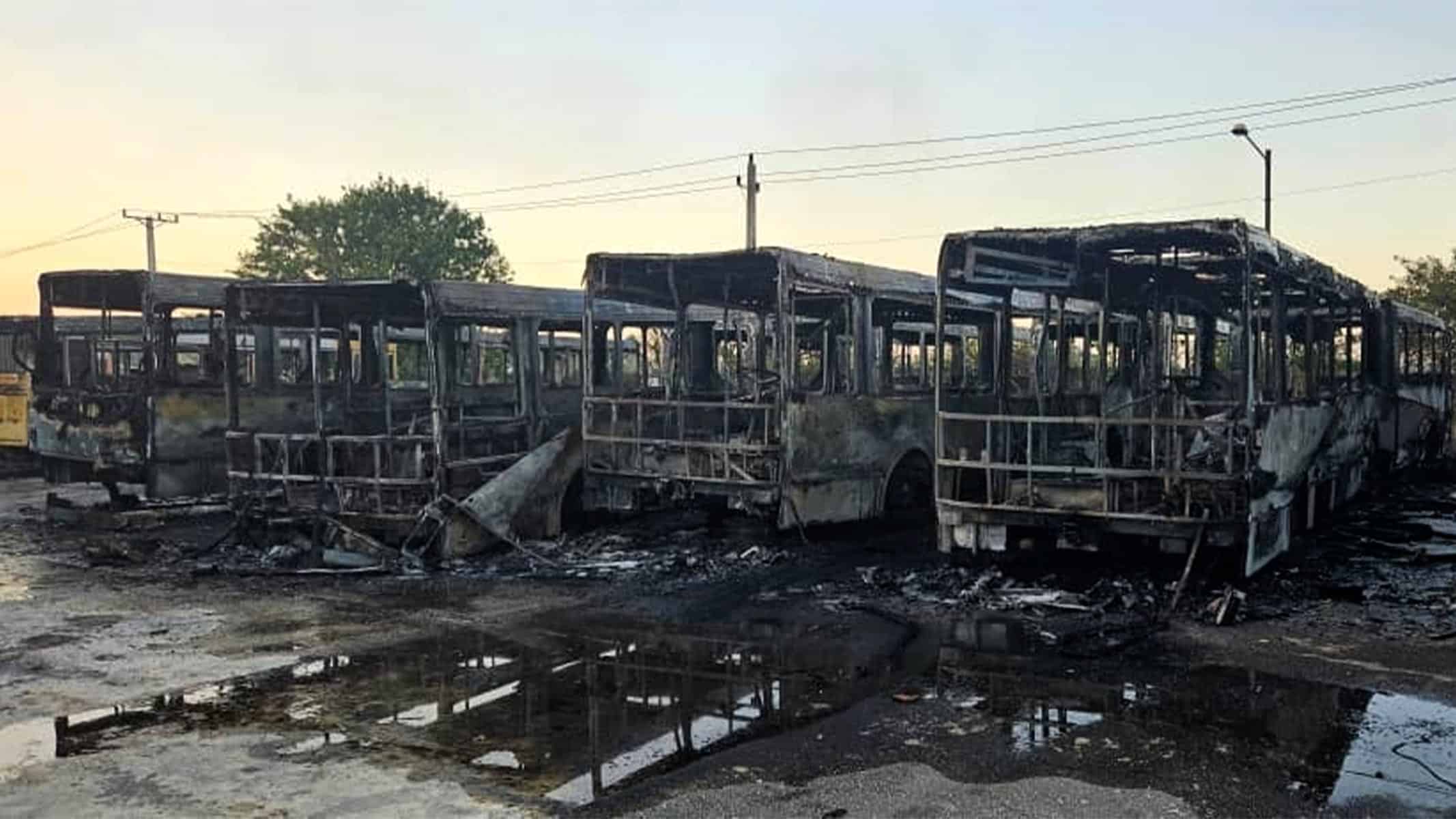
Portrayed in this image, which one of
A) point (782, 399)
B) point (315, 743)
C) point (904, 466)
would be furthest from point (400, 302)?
point (315, 743)

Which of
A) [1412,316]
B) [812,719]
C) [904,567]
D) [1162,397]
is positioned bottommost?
[812,719]

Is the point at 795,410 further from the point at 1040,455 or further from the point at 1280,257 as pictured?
the point at 1280,257

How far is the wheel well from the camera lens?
1216 cm

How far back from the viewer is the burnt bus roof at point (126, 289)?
13.6m

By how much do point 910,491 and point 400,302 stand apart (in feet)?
19.1

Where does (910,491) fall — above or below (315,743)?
above

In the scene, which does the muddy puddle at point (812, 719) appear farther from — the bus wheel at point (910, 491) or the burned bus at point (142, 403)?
the burned bus at point (142, 403)

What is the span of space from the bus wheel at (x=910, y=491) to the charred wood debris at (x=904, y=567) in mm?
485

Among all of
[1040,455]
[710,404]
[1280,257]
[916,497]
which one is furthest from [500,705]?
[916,497]

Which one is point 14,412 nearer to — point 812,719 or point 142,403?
point 142,403

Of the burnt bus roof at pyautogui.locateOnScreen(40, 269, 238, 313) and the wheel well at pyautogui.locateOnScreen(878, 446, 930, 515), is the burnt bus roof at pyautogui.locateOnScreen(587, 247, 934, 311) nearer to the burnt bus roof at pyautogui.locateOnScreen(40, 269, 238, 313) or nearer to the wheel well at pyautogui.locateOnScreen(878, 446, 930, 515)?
the wheel well at pyautogui.locateOnScreen(878, 446, 930, 515)

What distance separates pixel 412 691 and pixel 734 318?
867 cm

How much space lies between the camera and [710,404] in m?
10.9

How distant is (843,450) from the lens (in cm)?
1151
